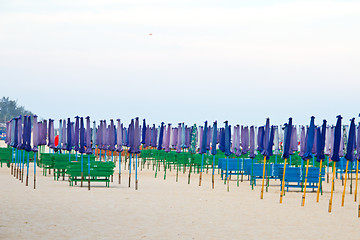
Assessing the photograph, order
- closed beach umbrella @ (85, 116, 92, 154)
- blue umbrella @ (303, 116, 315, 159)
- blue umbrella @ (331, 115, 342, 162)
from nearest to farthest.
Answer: blue umbrella @ (331, 115, 342, 162)
blue umbrella @ (303, 116, 315, 159)
closed beach umbrella @ (85, 116, 92, 154)

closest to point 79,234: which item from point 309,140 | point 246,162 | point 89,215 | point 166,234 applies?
point 166,234

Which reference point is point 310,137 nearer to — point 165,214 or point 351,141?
point 351,141

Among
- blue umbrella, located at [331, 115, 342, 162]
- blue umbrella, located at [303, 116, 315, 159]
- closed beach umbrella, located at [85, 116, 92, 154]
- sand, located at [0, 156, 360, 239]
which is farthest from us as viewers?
closed beach umbrella, located at [85, 116, 92, 154]

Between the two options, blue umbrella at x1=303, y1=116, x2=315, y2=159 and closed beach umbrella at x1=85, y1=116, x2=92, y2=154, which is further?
closed beach umbrella at x1=85, y1=116, x2=92, y2=154

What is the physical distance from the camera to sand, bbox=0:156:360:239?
43.1 feet

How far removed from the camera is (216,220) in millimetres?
15359

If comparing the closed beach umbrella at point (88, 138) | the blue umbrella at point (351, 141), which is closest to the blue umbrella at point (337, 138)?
the blue umbrella at point (351, 141)

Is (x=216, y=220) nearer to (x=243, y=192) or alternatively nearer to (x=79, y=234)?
(x=79, y=234)

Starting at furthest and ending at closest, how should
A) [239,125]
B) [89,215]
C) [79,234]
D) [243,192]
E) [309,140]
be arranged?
[239,125]
[243,192]
[309,140]
[89,215]
[79,234]

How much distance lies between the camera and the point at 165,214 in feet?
53.5

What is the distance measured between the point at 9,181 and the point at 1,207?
34.3 feet

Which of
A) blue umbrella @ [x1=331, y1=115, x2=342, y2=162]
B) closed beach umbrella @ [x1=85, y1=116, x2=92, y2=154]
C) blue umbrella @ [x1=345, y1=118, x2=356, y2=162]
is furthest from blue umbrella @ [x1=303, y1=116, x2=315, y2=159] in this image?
closed beach umbrella @ [x1=85, y1=116, x2=92, y2=154]

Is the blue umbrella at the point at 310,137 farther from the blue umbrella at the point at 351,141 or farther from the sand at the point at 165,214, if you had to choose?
the sand at the point at 165,214

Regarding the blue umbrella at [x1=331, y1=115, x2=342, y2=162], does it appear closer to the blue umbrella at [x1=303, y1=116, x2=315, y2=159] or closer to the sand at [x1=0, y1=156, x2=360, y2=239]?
the blue umbrella at [x1=303, y1=116, x2=315, y2=159]
